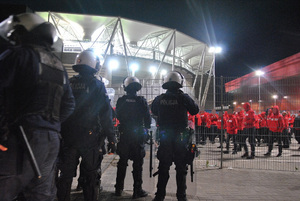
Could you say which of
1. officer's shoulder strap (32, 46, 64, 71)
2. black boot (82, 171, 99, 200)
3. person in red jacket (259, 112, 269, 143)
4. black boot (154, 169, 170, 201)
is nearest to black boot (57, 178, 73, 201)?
black boot (82, 171, 99, 200)

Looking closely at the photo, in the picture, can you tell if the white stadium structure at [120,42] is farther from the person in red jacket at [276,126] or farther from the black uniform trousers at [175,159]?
the black uniform trousers at [175,159]

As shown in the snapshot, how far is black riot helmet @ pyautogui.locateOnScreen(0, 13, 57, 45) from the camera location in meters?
2.06

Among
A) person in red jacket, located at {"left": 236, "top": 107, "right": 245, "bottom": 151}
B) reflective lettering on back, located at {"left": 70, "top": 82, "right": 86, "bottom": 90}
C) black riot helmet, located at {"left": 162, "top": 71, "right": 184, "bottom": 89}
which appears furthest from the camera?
person in red jacket, located at {"left": 236, "top": 107, "right": 245, "bottom": 151}

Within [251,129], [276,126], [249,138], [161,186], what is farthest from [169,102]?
[276,126]

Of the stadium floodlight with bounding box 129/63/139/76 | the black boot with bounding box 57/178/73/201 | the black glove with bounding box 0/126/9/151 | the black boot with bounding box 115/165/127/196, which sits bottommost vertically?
the black boot with bounding box 115/165/127/196

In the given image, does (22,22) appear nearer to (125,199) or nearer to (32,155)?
(32,155)

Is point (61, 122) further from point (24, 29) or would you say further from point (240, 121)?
point (240, 121)

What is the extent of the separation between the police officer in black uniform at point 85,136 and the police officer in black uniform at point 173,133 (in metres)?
1.09

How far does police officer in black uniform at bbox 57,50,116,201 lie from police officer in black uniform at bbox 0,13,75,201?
0.91 m

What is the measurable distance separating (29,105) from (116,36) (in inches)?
1566

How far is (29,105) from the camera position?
193 cm

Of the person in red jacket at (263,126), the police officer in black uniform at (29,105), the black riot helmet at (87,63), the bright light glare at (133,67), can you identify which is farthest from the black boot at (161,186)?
the bright light glare at (133,67)

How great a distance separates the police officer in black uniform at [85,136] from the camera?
3.07 metres

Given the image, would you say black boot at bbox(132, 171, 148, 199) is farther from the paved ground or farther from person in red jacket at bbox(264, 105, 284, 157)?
person in red jacket at bbox(264, 105, 284, 157)
